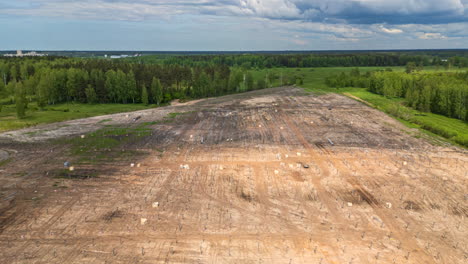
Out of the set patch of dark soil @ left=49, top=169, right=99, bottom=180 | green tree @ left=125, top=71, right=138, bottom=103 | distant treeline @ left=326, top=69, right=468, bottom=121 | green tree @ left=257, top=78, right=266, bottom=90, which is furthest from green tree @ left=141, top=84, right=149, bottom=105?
distant treeline @ left=326, top=69, right=468, bottom=121

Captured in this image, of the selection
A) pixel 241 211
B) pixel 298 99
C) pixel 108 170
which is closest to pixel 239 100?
pixel 298 99

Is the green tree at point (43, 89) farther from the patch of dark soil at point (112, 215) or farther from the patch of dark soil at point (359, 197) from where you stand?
the patch of dark soil at point (359, 197)

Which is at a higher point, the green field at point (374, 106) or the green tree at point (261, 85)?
the green tree at point (261, 85)

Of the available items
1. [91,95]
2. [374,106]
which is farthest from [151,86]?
[374,106]

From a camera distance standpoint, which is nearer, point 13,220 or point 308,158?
point 13,220

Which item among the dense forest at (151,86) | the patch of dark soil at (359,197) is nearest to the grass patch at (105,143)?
the patch of dark soil at (359,197)

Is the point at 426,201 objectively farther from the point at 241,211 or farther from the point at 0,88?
the point at 0,88
